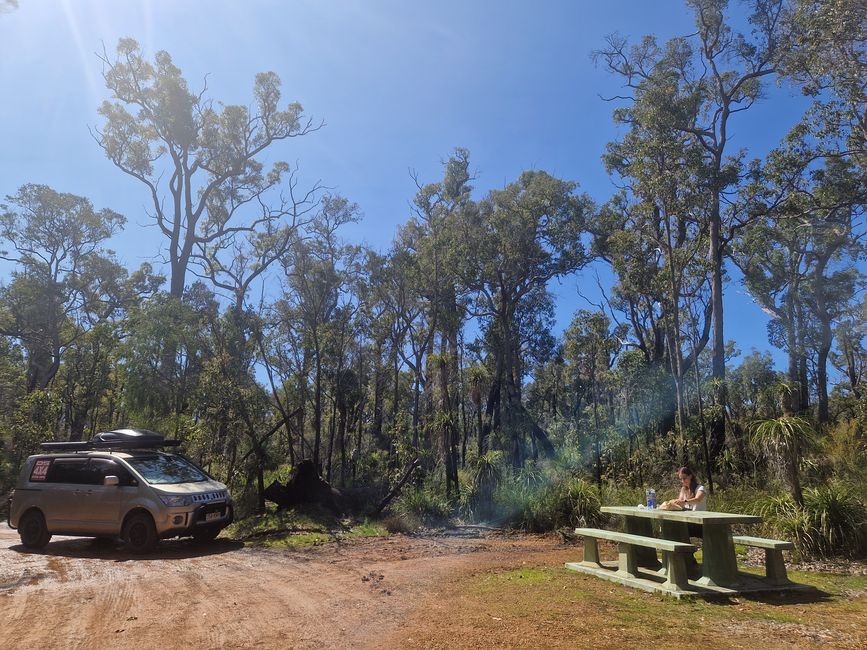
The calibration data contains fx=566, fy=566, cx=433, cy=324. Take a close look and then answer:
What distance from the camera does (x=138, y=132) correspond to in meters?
25.8

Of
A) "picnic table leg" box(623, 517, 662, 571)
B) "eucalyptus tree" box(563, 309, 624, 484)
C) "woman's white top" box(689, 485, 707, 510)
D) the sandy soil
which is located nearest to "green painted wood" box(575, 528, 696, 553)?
the sandy soil

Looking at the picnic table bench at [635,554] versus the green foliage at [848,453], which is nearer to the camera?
the picnic table bench at [635,554]

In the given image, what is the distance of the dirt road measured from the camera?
4.82 meters

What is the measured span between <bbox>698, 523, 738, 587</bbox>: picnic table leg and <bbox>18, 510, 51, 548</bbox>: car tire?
10817 millimetres

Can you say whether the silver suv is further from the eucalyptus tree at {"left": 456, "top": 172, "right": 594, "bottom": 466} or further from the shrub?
the eucalyptus tree at {"left": 456, "top": 172, "right": 594, "bottom": 466}

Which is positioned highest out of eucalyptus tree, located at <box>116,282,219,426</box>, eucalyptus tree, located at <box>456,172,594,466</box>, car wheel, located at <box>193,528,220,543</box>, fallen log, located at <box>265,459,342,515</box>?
eucalyptus tree, located at <box>456,172,594,466</box>

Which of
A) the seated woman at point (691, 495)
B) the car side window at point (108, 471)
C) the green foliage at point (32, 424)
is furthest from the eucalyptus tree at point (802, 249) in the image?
the green foliage at point (32, 424)

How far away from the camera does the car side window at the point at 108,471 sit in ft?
32.4

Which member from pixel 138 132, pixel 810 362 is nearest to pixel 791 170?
A: pixel 810 362

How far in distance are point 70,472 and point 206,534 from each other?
269 centimetres

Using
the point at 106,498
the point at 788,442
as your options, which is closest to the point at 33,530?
the point at 106,498

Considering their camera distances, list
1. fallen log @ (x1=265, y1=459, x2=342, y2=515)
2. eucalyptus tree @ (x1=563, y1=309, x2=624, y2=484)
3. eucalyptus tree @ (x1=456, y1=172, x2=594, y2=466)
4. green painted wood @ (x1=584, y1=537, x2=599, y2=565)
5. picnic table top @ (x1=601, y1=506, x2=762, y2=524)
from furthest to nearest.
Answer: eucalyptus tree @ (x1=563, y1=309, x2=624, y2=484) < eucalyptus tree @ (x1=456, y1=172, x2=594, y2=466) < fallen log @ (x1=265, y1=459, x2=342, y2=515) < green painted wood @ (x1=584, y1=537, x2=599, y2=565) < picnic table top @ (x1=601, y1=506, x2=762, y2=524)

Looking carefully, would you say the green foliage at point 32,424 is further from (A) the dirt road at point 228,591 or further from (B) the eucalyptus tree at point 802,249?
(B) the eucalyptus tree at point 802,249

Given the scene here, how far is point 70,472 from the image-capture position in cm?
1037
